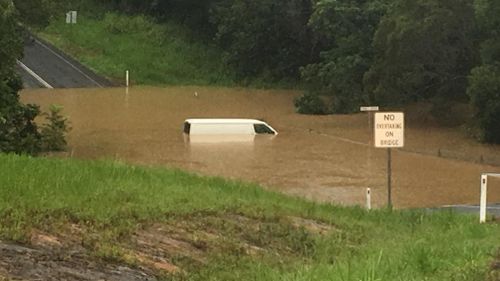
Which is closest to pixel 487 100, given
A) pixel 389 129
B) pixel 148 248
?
pixel 389 129

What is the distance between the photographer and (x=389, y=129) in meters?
14.3

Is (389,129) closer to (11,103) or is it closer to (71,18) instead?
(11,103)

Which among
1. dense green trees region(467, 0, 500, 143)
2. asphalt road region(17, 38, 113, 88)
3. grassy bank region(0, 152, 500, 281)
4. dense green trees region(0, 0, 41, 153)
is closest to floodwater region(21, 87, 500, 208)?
dense green trees region(467, 0, 500, 143)

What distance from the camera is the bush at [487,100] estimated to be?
1358 inches

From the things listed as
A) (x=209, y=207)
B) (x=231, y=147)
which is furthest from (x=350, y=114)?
(x=209, y=207)

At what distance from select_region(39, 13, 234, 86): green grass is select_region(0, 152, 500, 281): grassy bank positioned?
43.9 meters

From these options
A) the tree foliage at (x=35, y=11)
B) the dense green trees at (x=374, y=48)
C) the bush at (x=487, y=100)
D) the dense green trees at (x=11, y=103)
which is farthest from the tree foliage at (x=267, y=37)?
the dense green trees at (x=11, y=103)

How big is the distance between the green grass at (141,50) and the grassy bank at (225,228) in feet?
144

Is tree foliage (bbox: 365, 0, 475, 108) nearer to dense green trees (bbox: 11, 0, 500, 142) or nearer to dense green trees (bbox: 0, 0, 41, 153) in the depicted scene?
dense green trees (bbox: 11, 0, 500, 142)

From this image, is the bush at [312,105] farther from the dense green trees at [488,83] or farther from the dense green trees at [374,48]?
the dense green trees at [488,83]

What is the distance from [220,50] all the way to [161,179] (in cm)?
5045

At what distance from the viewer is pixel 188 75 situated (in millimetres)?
57438

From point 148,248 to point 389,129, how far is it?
738 cm

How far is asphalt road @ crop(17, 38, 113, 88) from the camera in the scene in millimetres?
50334
